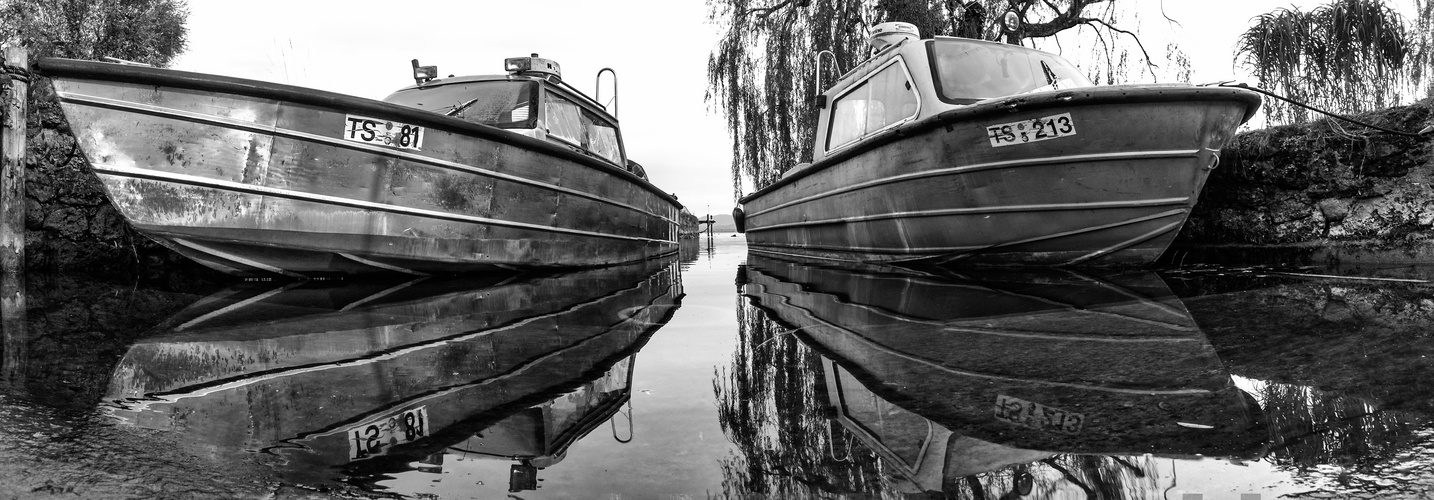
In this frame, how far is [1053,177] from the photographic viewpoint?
492cm

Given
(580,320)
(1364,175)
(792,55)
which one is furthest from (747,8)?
(580,320)

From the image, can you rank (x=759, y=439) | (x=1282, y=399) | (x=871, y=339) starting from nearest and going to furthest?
1. (x=759, y=439)
2. (x=1282, y=399)
3. (x=871, y=339)

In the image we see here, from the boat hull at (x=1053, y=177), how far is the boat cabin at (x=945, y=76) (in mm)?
451

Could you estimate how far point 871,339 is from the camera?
8.08 feet

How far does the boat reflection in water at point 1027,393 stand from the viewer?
45.3 inches

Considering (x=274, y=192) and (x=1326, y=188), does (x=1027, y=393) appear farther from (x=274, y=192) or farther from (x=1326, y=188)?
(x=1326, y=188)

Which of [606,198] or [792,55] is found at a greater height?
[792,55]

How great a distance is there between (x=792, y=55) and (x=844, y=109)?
4158mm

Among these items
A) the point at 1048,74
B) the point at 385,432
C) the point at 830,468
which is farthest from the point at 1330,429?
the point at 1048,74

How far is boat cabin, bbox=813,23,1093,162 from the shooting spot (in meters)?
5.73

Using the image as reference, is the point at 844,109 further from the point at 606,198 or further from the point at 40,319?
the point at 40,319

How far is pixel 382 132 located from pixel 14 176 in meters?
3.68

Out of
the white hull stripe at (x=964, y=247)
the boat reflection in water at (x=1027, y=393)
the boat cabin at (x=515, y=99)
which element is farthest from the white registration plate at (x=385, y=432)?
Answer: the white hull stripe at (x=964, y=247)

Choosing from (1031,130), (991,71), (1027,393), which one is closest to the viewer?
(1027,393)
